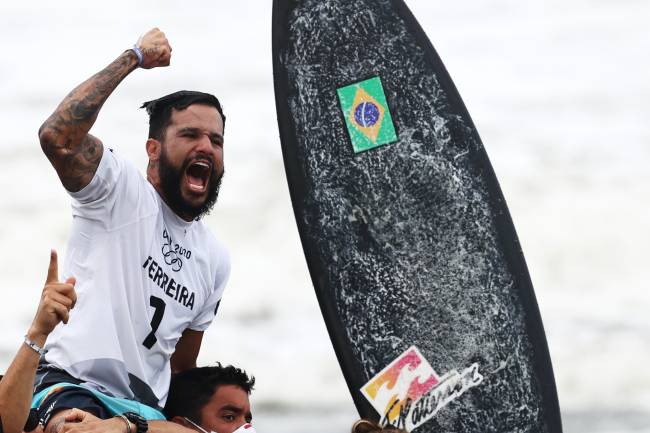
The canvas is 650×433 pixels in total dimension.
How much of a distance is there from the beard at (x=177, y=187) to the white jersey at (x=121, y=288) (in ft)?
0.16

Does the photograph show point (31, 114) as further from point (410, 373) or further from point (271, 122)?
point (410, 373)

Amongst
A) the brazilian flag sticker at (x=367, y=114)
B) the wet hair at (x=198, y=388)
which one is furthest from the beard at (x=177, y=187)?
the brazilian flag sticker at (x=367, y=114)

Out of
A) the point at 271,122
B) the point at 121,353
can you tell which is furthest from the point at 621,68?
the point at 121,353

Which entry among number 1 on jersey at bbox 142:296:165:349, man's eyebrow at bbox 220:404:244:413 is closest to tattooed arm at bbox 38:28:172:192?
number 1 on jersey at bbox 142:296:165:349

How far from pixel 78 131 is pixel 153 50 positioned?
15.5 inches

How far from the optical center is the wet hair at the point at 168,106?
13.4ft

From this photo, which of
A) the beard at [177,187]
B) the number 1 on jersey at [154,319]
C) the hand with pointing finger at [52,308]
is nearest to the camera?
the hand with pointing finger at [52,308]

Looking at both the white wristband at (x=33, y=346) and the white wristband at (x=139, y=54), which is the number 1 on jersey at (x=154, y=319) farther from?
the white wristband at (x=139, y=54)

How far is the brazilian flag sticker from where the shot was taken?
185 inches

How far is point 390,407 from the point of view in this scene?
15.0 feet

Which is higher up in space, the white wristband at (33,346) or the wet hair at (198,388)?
the white wristband at (33,346)

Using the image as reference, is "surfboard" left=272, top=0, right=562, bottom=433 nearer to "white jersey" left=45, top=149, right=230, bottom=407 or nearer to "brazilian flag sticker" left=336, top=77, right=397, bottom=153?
"brazilian flag sticker" left=336, top=77, right=397, bottom=153

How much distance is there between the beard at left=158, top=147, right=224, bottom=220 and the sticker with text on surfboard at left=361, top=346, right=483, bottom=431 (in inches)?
40.4

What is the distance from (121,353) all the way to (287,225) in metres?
Answer: 8.87
